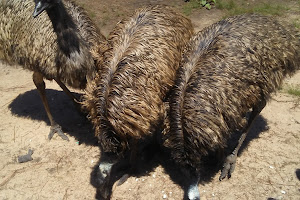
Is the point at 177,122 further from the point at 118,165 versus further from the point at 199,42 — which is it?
the point at 118,165

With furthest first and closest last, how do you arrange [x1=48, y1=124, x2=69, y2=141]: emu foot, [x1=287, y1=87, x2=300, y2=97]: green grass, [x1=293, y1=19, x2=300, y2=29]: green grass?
[x1=293, y1=19, x2=300, y2=29]: green grass < [x1=287, y1=87, x2=300, y2=97]: green grass < [x1=48, y1=124, x2=69, y2=141]: emu foot

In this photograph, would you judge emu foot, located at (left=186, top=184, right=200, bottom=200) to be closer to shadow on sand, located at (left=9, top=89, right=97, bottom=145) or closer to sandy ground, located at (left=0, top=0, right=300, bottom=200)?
sandy ground, located at (left=0, top=0, right=300, bottom=200)

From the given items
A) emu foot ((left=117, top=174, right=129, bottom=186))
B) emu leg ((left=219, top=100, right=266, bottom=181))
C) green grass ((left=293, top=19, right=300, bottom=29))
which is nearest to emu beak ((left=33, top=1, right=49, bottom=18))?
emu foot ((left=117, top=174, right=129, bottom=186))

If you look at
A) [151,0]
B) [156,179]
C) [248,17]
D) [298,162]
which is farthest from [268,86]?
[151,0]

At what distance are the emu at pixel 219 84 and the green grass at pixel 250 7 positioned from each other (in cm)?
445

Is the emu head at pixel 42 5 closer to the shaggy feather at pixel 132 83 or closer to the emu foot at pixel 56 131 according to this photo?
the shaggy feather at pixel 132 83

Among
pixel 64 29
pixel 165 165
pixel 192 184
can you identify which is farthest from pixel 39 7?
pixel 192 184

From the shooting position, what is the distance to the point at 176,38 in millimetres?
4672

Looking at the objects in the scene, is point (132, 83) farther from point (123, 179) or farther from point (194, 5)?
point (194, 5)

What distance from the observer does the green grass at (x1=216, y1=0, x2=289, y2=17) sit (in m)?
8.53

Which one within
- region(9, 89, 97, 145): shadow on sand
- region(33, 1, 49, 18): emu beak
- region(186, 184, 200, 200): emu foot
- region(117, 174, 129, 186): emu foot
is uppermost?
region(33, 1, 49, 18): emu beak

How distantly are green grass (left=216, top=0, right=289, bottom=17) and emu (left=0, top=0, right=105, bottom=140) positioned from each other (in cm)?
493

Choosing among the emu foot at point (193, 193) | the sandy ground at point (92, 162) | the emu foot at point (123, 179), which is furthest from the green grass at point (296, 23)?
the emu foot at point (123, 179)

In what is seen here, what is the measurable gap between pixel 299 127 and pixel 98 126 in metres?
3.26
